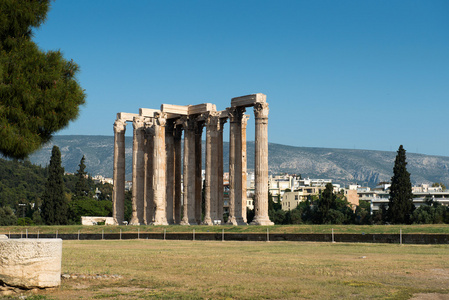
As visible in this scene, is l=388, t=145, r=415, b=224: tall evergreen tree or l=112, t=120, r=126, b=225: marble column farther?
l=388, t=145, r=415, b=224: tall evergreen tree

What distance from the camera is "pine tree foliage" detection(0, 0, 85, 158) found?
19375 millimetres

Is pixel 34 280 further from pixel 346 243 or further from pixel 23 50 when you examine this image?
pixel 346 243

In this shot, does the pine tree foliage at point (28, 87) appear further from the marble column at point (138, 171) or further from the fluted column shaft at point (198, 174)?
the marble column at point (138, 171)

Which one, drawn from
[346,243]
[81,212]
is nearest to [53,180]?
[81,212]

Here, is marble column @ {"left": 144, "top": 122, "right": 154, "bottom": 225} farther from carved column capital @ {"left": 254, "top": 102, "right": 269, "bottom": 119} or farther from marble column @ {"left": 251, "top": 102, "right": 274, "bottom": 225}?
carved column capital @ {"left": 254, "top": 102, "right": 269, "bottom": 119}

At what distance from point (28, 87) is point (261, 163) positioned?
122 feet

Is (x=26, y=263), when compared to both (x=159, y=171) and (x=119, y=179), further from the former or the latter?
(x=119, y=179)

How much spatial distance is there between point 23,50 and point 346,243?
2209 cm

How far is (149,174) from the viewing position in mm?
69750

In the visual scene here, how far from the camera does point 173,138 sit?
6988cm

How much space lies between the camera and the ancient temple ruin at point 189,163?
5600 centimetres

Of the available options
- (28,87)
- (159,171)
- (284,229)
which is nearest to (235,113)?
(159,171)

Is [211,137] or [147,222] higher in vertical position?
[211,137]

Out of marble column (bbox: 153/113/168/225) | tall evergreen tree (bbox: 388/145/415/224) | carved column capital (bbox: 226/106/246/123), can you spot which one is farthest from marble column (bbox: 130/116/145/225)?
tall evergreen tree (bbox: 388/145/415/224)
